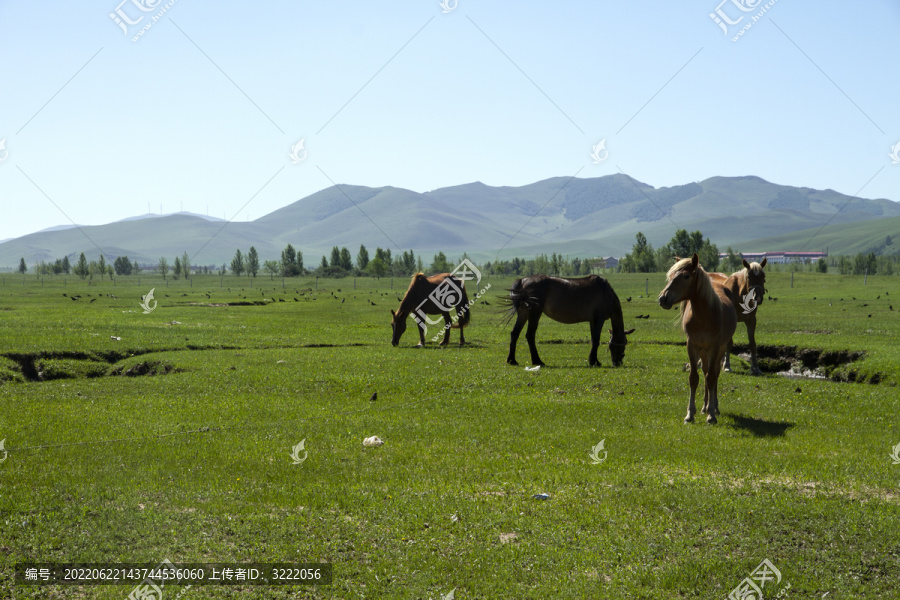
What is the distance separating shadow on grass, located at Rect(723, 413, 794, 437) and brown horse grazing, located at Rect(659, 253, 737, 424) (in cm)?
51

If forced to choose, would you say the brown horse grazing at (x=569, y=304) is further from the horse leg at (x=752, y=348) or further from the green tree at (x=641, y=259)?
the green tree at (x=641, y=259)

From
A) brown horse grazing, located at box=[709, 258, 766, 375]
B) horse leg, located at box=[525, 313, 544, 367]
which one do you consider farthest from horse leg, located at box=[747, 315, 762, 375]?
horse leg, located at box=[525, 313, 544, 367]

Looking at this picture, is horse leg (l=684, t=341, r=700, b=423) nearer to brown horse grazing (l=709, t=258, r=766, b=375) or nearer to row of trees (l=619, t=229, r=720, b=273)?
brown horse grazing (l=709, t=258, r=766, b=375)

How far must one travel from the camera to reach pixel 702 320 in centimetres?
1388

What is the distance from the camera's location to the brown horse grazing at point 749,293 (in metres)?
20.8

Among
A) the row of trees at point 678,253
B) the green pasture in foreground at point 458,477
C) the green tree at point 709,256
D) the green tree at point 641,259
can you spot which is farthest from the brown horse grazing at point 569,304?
the green tree at point 641,259

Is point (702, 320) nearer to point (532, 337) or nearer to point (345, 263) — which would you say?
point (532, 337)

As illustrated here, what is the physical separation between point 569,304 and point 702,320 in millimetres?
8614

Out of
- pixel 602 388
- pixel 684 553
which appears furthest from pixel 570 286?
pixel 684 553

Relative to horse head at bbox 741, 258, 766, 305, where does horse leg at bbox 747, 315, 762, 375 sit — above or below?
below

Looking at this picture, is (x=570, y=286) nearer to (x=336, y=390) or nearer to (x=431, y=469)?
(x=336, y=390)

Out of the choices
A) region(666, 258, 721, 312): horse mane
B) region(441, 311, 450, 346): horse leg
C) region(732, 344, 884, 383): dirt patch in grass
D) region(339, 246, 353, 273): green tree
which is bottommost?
region(732, 344, 884, 383): dirt patch in grass

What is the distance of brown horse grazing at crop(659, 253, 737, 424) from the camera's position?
44.5 ft

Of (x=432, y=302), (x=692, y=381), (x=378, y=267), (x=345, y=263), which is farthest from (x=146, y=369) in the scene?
(x=345, y=263)
